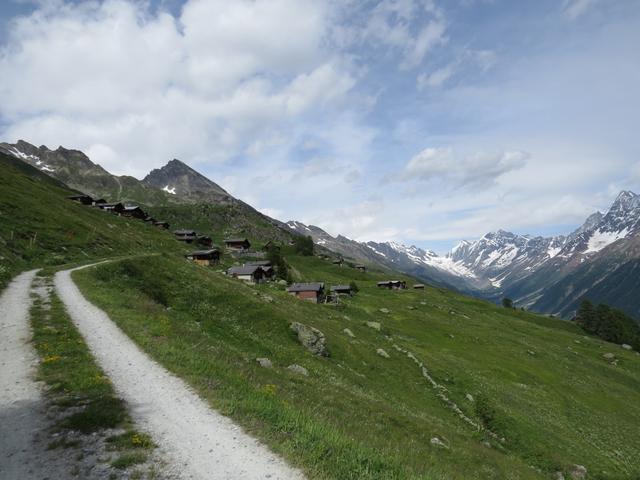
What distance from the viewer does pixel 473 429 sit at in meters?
35.5

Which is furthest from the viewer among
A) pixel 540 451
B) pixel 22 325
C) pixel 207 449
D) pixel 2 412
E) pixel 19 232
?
pixel 19 232

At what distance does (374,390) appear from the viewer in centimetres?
3366

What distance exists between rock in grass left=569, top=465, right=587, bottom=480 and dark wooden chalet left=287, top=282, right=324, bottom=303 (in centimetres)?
6852

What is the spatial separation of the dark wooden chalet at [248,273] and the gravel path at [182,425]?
7894 centimetres

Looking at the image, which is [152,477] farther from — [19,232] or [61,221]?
[61,221]

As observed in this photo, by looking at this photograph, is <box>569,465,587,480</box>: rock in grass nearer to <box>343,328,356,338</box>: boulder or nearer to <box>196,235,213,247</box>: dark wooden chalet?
<box>343,328,356,338</box>: boulder

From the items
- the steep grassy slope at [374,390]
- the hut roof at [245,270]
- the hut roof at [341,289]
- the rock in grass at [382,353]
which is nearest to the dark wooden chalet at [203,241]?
the hut roof at [245,270]

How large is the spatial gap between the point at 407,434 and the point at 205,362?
12000 mm

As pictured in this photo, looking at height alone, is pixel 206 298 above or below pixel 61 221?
below

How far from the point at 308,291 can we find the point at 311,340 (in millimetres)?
59740

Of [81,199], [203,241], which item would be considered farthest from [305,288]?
[81,199]

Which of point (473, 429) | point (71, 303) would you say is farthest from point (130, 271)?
point (473, 429)

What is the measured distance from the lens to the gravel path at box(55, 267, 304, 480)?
1023cm

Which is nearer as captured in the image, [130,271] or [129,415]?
[129,415]
